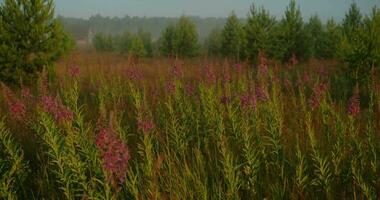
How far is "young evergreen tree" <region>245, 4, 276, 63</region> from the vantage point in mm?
20547

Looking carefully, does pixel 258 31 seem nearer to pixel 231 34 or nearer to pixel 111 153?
pixel 231 34

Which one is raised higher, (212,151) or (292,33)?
(292,33)

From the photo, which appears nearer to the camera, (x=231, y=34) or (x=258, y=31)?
(x=258, y=31)

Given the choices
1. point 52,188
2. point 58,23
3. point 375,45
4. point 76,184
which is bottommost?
point 52,188

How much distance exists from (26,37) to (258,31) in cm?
1257

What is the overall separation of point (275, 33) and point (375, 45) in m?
11.0

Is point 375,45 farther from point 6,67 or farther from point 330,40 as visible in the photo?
point 330,40

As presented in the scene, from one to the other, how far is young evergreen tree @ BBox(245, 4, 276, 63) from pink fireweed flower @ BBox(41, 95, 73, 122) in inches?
691

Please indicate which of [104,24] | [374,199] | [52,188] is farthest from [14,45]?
[104,24]

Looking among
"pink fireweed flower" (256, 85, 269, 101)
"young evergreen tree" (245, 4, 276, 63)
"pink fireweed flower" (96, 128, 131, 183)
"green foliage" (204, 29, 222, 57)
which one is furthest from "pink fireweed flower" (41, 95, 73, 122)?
"green foliage" (204, 29, 222, 57)

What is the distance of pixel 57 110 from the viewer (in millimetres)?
3398

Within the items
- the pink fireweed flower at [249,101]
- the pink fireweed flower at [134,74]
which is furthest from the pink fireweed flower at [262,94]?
the pink fireweed flower at [134,74]

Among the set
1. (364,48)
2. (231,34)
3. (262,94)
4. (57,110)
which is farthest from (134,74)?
(231,34)

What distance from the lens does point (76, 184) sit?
3.40 m
